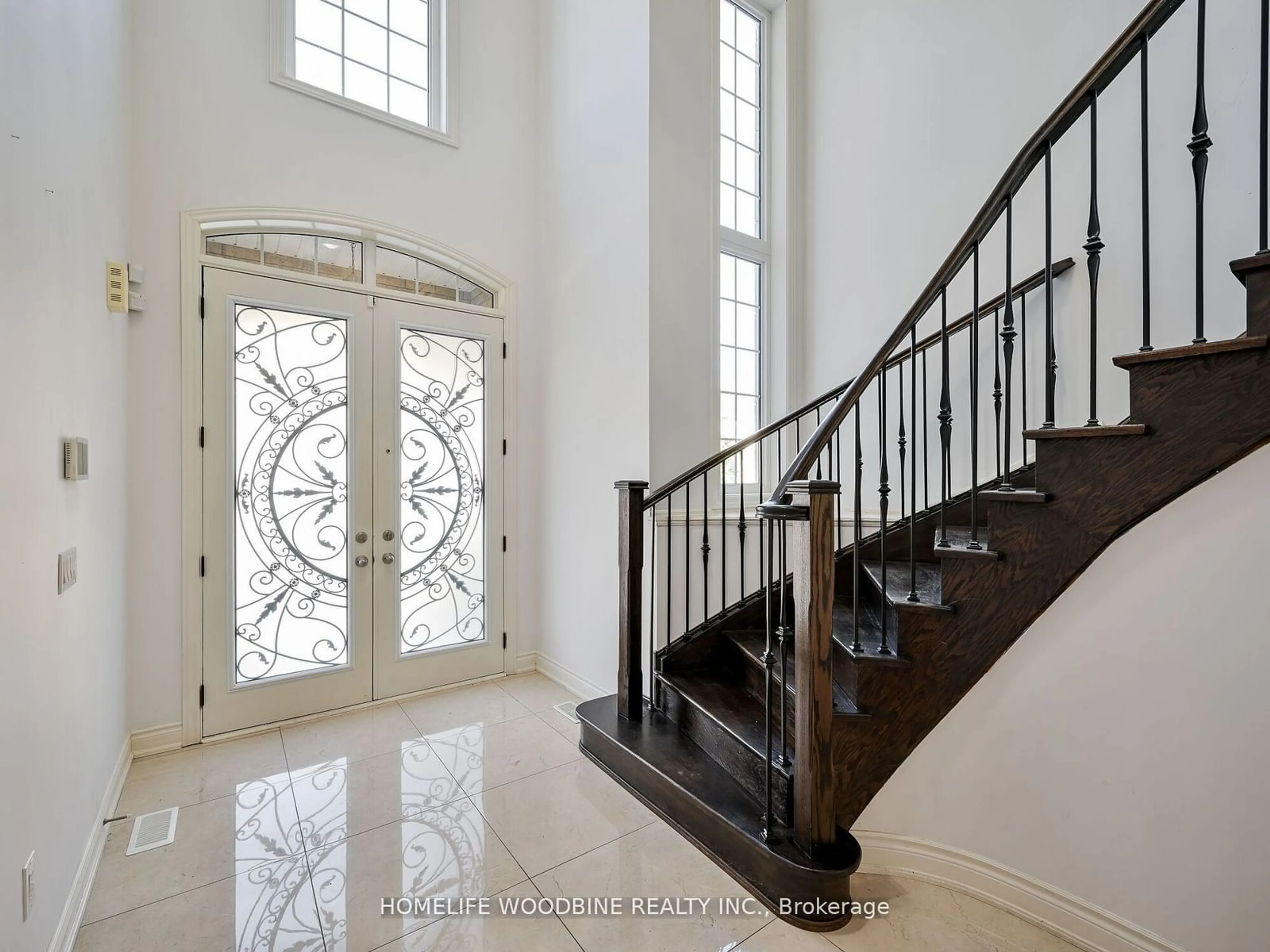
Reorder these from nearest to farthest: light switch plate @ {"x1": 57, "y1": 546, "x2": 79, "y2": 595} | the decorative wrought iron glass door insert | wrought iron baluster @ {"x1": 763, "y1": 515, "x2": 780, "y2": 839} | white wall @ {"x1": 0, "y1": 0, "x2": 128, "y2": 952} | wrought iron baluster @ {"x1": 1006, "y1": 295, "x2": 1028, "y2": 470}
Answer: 1. white wall @ {"x1": 0, "y1": 0, "x2": 128, "y2": 952}
2. light switch plate @ {"x1": 57, "y1": 546, "x2": 79, "y2": 595}
3. wrought iron baluster @ {"x1": 763, "y1": 515, "x2": 780, "y2": 839}
4. wrought iron baluster @ {"x1": 1006, "y1": 295, "x2": 1028, "y2": 470}
5. the decorative wrought iron glass door insert

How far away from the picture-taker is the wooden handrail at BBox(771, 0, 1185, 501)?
5.31 feet

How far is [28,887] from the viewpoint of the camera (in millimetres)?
1449

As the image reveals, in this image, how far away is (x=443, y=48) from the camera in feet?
12.6

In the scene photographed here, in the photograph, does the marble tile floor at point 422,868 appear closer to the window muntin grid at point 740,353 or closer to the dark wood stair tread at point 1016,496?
the dark wood stair tread at point 1016,496

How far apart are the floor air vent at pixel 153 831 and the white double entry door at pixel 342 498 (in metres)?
0.73

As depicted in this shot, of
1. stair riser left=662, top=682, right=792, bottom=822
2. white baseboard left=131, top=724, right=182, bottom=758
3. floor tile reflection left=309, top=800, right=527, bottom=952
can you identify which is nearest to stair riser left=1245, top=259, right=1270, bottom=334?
stair riser left=662, top=682, right=792, bottom=822

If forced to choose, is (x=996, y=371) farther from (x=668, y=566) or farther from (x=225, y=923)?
(x=225, y=923)

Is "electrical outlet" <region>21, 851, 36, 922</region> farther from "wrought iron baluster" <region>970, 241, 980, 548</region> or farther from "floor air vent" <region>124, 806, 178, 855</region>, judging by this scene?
"wrought iron baluster" <region>970, 241, 980, 548</region>

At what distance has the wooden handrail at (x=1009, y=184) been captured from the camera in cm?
162

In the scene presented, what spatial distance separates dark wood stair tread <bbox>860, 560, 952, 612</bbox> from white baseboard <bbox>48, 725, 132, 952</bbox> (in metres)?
2.72

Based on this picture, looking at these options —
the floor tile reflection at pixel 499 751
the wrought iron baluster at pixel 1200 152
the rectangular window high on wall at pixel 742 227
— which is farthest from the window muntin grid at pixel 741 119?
the floor tile reflection at pixel 499 751

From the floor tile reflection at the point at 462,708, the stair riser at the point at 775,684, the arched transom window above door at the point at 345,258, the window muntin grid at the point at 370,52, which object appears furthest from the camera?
the window muntin grid at the point at 370,52

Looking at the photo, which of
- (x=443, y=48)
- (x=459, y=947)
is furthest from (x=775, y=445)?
(x=443, y=48)

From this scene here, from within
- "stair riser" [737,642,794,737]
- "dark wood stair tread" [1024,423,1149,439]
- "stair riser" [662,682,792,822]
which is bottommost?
"stair riser" [662,682,792,822]
